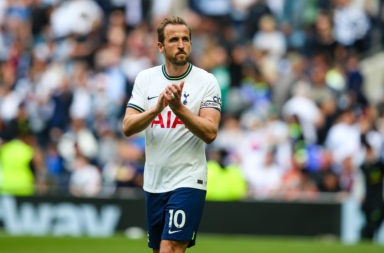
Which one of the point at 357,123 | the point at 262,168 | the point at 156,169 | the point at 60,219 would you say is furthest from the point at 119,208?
the point at 156,169

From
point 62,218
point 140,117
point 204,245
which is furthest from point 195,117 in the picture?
point 62,218

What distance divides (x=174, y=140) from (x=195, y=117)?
1.55 ft

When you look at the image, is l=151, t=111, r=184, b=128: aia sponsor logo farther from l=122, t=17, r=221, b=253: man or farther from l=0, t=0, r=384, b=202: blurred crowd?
l=0, t=0, r=384, b=202: blurred crowd

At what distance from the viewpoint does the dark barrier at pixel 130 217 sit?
16125 millimetres

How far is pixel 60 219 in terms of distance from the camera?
1706 cm

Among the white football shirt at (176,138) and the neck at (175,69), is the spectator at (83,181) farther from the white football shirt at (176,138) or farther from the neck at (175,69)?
the neck at (175,69)

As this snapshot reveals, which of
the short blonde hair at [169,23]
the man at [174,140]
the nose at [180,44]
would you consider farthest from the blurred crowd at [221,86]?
the nose at [180,44]

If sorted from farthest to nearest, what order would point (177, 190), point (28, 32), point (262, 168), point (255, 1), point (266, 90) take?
point (28, 32)
point (255, 1)
point (266, 90)
point (262, 168)
point (177, 190)

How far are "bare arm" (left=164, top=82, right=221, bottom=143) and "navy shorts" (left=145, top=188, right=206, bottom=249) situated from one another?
1.68 ft

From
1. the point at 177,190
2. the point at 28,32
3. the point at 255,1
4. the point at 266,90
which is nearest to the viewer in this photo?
the point at 177,190

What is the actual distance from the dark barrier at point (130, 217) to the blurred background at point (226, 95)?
177 mm

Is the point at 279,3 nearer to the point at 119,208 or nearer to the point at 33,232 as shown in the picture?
the point at 119,208

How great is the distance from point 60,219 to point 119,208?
1.23 metres

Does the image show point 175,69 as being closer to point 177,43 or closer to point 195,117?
point 177,43
